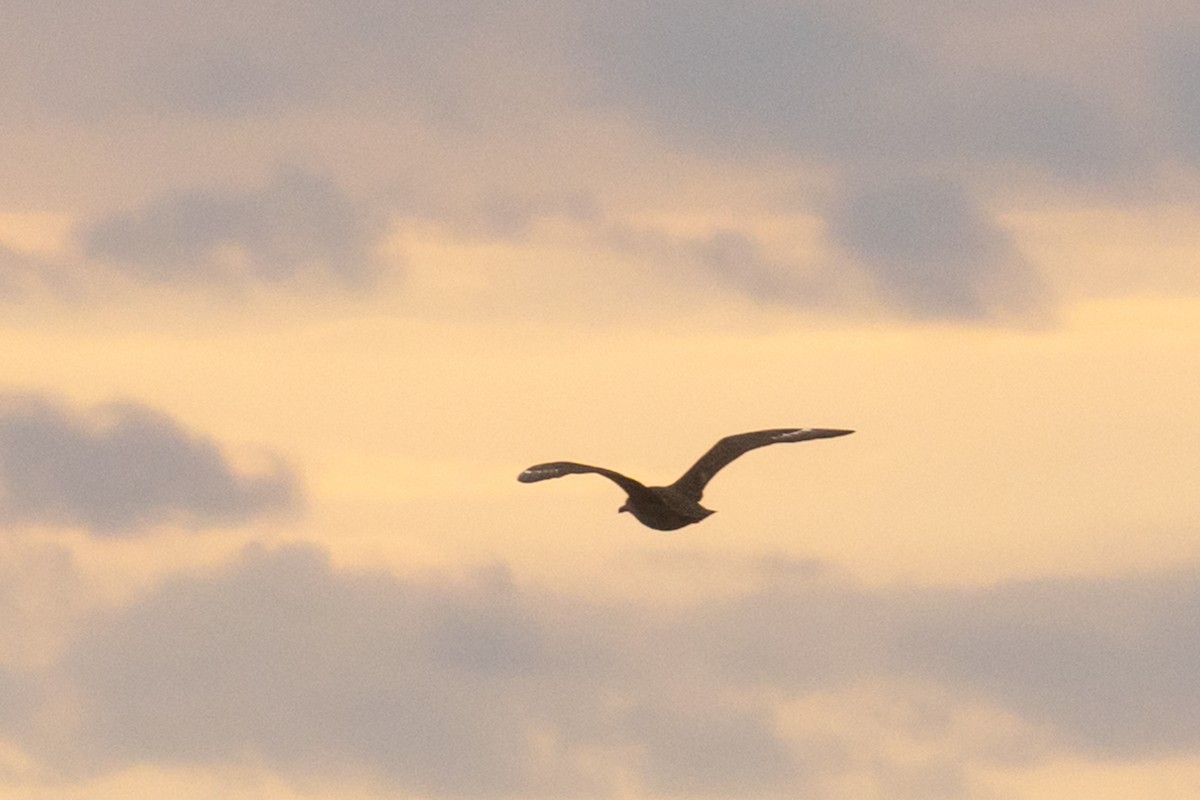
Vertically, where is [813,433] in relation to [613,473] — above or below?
above

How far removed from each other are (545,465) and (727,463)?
8530 millimetres

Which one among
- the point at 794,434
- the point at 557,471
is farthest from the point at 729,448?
the point at 557,471

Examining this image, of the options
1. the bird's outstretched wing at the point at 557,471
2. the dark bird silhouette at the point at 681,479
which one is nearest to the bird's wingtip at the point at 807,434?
the dark bird silhouette at the point at 681,479

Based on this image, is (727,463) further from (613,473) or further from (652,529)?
(613,473)

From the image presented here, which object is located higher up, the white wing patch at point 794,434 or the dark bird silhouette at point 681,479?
the white wing patch at point 794,434

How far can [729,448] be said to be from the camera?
65.7 m

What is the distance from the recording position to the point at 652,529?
6250 centimetres

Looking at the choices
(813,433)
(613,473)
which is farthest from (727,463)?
(613,473)

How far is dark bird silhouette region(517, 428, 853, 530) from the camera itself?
5803 cm

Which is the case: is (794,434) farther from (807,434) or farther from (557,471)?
(557,471)

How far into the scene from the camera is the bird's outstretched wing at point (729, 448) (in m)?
64.2

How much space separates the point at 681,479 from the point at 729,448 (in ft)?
6.95

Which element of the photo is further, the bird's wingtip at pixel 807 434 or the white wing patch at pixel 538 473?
the bird's wingtip at pixel 807 434

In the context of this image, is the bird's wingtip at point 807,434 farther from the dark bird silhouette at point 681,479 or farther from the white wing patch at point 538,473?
the white wing patch at point 538,473
